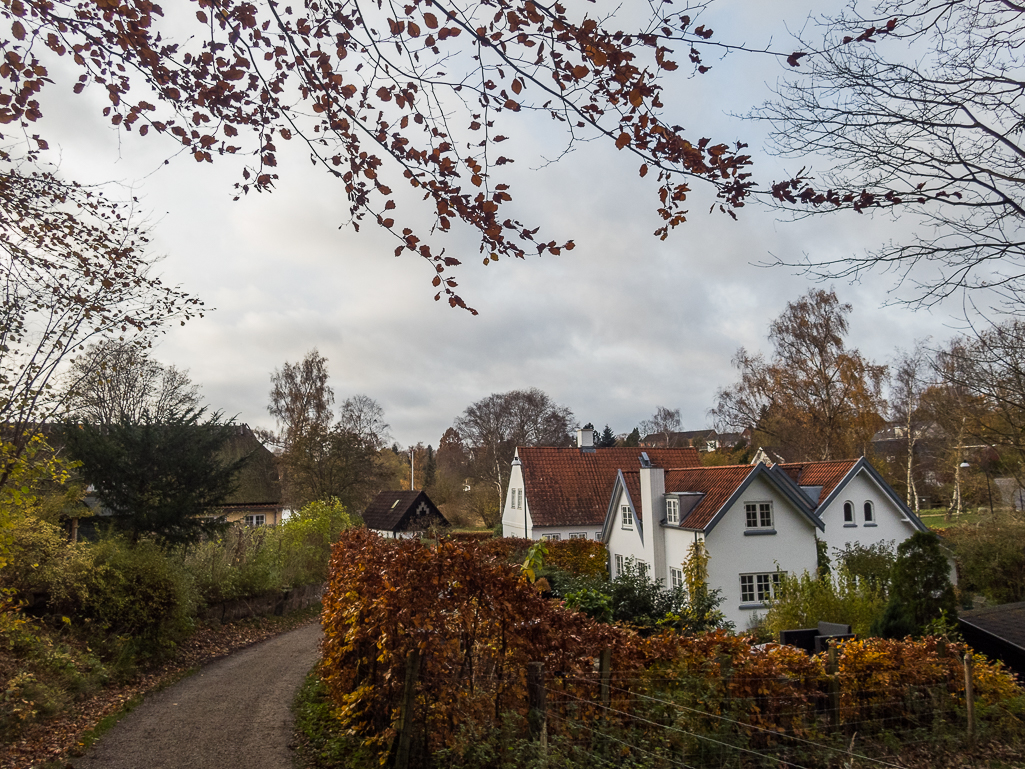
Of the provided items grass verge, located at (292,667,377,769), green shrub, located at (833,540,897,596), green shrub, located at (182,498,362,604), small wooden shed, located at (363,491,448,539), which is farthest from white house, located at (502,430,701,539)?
grass verge, located at (292,667,377,769)

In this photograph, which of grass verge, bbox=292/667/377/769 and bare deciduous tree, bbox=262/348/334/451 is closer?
grass verge, bbox=292/667/377/769

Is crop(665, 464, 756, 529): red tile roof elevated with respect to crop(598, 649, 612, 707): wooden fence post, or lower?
elevated

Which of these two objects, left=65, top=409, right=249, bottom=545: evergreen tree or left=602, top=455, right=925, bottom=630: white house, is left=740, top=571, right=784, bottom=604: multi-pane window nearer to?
left=602, top=455, right=925, bottom=630: white house

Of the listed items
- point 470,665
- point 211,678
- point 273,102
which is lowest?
point 211,678

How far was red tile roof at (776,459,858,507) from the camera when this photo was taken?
21.7 meters

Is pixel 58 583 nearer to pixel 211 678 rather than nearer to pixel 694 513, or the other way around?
pixel 211 678

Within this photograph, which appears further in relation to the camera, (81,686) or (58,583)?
(58,583)

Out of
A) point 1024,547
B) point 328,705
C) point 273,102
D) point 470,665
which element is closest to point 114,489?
point 328,705

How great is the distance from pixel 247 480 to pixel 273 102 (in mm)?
35834

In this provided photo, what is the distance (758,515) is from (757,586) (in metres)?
2.04

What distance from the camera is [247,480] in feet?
120

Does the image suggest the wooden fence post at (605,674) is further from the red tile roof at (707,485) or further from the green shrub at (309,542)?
the green shrub at (309,542)

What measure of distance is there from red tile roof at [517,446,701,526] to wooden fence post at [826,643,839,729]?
2219cm

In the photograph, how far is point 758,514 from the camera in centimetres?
1933
